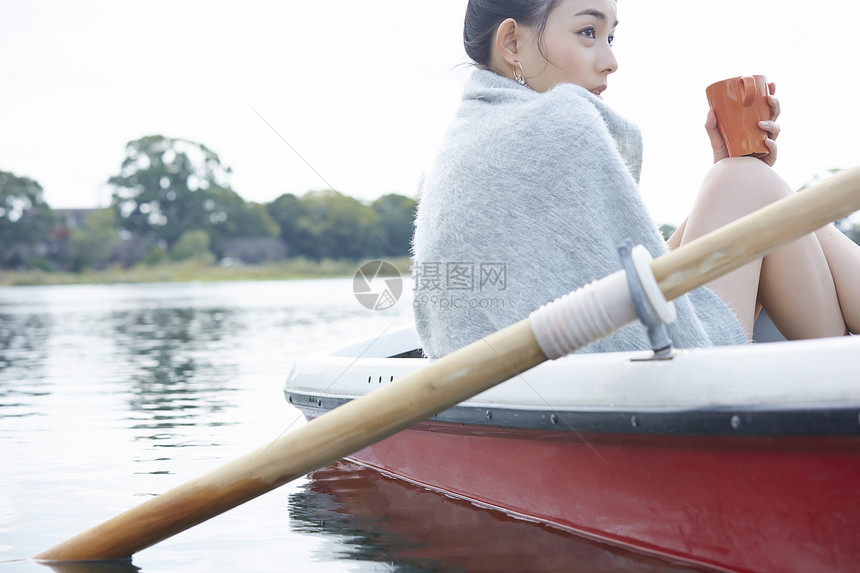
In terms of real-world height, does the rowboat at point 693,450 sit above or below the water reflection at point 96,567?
above

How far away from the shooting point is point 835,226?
2502 millimetres

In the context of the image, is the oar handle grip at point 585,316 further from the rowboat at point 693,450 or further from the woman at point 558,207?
the woman at point 558,207

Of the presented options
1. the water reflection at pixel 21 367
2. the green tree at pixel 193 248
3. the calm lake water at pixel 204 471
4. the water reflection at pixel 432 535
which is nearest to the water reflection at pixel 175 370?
the calm lake water at pixel 204 471

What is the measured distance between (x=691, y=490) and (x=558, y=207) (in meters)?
0.69

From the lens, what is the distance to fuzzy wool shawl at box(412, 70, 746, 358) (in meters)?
2.06

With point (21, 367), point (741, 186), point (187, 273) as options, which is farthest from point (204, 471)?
point (187, 273)

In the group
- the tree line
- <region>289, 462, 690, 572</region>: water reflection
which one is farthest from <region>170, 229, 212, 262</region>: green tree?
<region>289, 462, 690, 572</region>: water reflection

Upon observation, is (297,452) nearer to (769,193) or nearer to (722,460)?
(722,460)

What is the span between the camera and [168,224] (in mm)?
70875

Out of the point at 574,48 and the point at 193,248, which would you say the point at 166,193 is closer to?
the point at 193,248

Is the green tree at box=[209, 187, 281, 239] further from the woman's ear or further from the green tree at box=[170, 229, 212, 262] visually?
the woman's ear

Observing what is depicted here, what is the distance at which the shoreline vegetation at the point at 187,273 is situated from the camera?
5253 centimetres

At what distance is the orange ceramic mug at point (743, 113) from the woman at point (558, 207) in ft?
0.14

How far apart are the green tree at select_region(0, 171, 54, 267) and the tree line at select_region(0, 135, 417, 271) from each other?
0.07 metres
